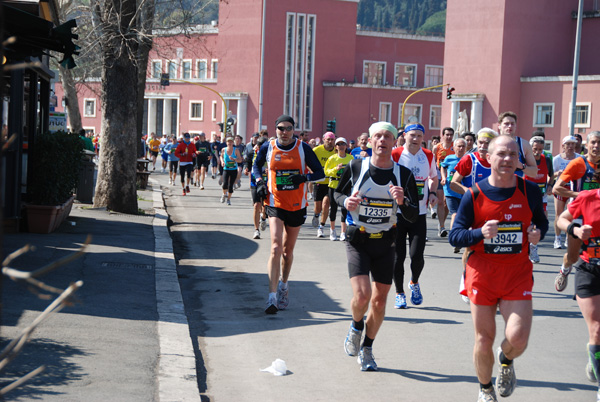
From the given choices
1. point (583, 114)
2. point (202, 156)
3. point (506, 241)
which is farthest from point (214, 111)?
point (506, 241)

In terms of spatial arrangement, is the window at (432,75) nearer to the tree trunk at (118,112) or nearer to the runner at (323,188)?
the tree trunk at (118,112)

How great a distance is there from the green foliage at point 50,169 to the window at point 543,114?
1913 inches

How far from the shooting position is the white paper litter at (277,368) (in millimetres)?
6383

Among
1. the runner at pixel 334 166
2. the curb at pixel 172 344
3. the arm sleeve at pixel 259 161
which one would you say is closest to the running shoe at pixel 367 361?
the curb at pixel 172 344

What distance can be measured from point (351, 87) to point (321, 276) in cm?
6556

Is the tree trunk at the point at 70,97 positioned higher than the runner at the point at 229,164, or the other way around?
the tree trunk at the point at 70,97

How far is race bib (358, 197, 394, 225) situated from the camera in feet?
21.7

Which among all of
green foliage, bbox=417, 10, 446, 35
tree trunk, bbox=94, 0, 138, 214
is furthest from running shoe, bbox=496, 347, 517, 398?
green foliage, bbox=417, 10, 446, 35

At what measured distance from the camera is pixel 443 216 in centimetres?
Result: 1700

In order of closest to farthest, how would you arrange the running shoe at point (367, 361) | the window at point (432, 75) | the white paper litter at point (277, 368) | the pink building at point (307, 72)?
the white paper litter at point (277, 368)
the running shoe at point (367, 361)
the pink building at point (307, 72)
the window at point (432, 75)

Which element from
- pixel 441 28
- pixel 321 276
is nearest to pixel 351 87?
pixel 321 276

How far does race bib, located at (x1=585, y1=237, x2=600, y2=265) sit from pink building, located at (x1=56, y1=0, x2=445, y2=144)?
66913 mm

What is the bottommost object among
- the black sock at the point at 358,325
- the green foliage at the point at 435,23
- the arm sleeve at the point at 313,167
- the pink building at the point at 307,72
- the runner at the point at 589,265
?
the black sock at the point at 358,325

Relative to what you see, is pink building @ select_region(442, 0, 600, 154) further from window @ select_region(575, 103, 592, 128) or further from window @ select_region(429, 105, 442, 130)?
window @ select_region(429, 105, 442, 130)
